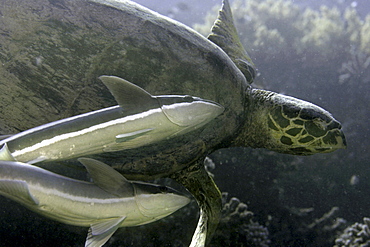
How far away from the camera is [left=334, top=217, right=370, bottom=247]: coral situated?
8.91ft

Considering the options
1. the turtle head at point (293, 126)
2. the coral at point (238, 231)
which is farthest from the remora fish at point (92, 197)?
the coral at point (238, 231)

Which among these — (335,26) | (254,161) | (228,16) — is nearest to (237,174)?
(254,161)

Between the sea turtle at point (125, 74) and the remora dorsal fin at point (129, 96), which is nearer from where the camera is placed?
the remora dorsal fin at point (129, 96)

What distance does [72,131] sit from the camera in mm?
819

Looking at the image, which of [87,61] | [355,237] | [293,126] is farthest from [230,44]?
[355,237]

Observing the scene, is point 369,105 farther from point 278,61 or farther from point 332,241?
point 332,241

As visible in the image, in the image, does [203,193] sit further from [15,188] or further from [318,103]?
[318,103]

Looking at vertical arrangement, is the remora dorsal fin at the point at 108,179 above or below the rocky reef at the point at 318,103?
below

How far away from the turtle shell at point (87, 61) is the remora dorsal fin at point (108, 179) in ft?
1.72

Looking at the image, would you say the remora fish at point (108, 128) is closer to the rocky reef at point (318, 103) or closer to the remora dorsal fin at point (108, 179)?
the remora dorsal fin at point (108, 179)

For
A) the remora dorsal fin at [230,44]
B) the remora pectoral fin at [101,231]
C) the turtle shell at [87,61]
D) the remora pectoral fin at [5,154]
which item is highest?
the remora dorsal fin at [230,44]

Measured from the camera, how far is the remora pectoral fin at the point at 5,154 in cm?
77

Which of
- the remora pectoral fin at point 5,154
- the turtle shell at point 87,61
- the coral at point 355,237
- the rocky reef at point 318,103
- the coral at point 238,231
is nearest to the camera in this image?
the remora pectoral fin at point 5,154

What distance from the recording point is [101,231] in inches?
36.6
